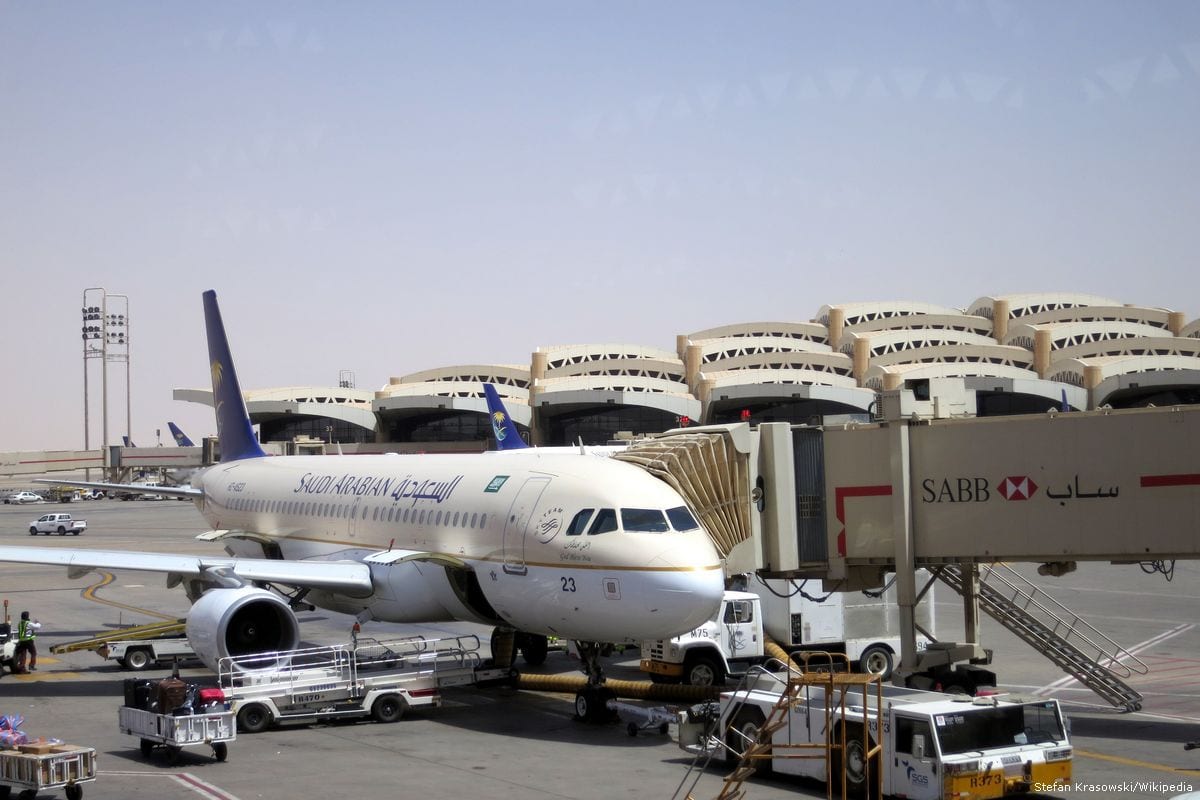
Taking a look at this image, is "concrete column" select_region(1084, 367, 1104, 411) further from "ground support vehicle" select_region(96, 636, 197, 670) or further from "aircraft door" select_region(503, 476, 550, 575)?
"aircraft door" select_region(503, 476, 550, 575)

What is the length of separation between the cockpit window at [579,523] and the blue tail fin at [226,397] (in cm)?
2127

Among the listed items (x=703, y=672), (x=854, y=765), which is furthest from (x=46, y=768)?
(x=703, y=672)

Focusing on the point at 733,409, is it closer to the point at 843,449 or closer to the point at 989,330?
the point at 989,330

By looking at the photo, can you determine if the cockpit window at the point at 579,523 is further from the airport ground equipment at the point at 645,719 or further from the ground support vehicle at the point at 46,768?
the ground support vehicle at the point at 46,768

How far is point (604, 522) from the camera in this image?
22.5 metres

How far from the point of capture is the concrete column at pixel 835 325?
135375mm

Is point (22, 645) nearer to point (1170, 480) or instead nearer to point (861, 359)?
point (1170, 480)

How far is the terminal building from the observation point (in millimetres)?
100750

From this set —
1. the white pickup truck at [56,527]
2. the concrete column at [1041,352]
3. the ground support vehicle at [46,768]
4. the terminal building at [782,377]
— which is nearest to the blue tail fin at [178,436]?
the terminal building at [782,377]

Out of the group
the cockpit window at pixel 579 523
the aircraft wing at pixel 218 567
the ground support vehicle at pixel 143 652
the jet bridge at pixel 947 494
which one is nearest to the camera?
the cockpit window at pixel 579 523

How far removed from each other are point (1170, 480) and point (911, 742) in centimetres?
849

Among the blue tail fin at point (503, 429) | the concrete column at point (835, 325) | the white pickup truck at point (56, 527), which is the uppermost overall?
the concrete column at point (835, 325)

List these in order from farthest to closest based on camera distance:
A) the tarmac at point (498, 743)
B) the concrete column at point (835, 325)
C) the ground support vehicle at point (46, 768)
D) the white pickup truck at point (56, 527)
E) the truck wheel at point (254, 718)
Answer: the concrete column at point (835, 325), the white pickup truck at point (56, 527), the truck wheel at point (254, 718), the tarmac at point (498, 743), the ground support vehicle at point (46, 768)

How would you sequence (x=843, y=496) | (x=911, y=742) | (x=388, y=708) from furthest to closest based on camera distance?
(x=843, y=496), (x=388, y=708), (x=911, y=742)
